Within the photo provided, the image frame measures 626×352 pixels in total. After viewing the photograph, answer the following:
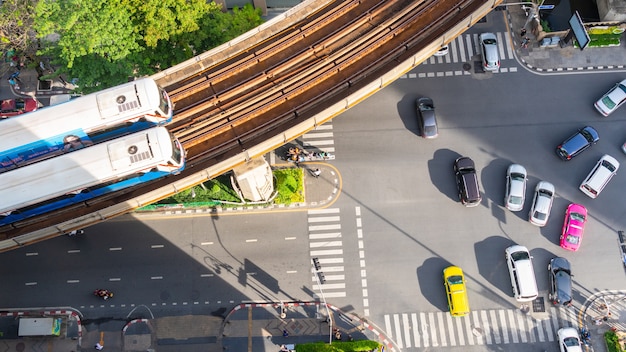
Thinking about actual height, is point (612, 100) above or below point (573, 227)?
above

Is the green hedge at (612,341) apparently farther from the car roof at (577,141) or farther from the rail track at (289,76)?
the rail track at (289,76)

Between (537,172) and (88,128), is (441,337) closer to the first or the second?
(537,172)

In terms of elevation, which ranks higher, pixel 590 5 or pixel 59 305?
pixel 590 5

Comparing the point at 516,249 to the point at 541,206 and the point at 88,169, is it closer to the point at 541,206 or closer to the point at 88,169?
the point at 541,206

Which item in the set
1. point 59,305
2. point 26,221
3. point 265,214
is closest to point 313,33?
point 265,214

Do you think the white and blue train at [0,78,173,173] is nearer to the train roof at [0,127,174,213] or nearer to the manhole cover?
the train roof at [0,127,174,213]

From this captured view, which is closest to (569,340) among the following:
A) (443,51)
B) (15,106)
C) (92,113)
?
(443,51)
